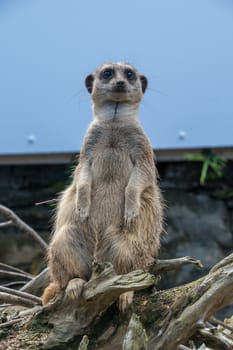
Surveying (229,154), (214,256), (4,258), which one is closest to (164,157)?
(229,154)

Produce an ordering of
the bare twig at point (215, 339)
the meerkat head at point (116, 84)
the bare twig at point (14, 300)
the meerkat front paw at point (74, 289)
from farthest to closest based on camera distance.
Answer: the meerkat head at point (116, 84), the bare twig at point (14, 300), the meerkat front paw at point (74, 289), the bare twig at point (215, 339)

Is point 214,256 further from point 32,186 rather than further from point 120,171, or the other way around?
point 120,171

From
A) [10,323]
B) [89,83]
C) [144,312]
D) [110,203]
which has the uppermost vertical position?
[89,83]

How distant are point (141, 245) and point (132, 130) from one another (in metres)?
0.71

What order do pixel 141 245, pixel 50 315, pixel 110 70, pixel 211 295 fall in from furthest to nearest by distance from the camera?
1. pixel 110 70
2. pixel 141 245
3. pixel 50 315
4. pixel 211 295

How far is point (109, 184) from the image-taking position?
3285mm

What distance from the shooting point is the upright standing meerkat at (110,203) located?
2979 millimetres

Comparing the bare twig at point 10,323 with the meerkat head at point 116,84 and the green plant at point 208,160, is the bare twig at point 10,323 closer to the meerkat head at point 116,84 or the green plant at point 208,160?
the meerkat head at point 116,84

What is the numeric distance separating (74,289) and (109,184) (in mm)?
716

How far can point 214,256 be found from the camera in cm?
636

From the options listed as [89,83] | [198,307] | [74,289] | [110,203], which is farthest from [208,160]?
[198,307]

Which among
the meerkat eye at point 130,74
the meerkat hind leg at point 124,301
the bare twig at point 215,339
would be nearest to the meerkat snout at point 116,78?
the meerkat eye at point 130,74

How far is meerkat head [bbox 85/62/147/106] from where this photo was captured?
3564 mm

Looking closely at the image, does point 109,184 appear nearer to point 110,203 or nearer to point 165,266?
point 110,203
